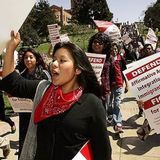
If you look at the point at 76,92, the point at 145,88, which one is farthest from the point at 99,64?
the point at 76,92

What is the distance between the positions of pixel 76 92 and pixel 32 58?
307cm

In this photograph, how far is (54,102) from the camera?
259cm

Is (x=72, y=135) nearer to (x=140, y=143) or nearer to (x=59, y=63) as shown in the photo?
(x=59, y=63)

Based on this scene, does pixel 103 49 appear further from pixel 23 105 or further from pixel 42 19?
pixel 42 19

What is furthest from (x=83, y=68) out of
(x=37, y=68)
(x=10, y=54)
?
(x=37, y=68)

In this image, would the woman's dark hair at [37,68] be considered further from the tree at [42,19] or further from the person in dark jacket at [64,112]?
the tree at [42,19]

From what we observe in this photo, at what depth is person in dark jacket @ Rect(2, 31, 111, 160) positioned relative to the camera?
99.7 inches

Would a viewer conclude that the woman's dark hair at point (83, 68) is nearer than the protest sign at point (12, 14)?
No

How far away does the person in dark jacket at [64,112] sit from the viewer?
8.30 ft

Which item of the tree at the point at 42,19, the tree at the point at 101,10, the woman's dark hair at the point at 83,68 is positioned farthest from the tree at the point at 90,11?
the woman's dark hair at the point at 83,68

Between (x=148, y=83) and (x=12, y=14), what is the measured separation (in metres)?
3.91

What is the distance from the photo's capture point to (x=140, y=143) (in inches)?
268

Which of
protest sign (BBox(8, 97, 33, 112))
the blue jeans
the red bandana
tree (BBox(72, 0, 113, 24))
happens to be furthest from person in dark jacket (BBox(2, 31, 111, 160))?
tree (BBox(72, 0, 113, 24))

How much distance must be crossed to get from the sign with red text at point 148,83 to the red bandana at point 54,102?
3000 millimetres
